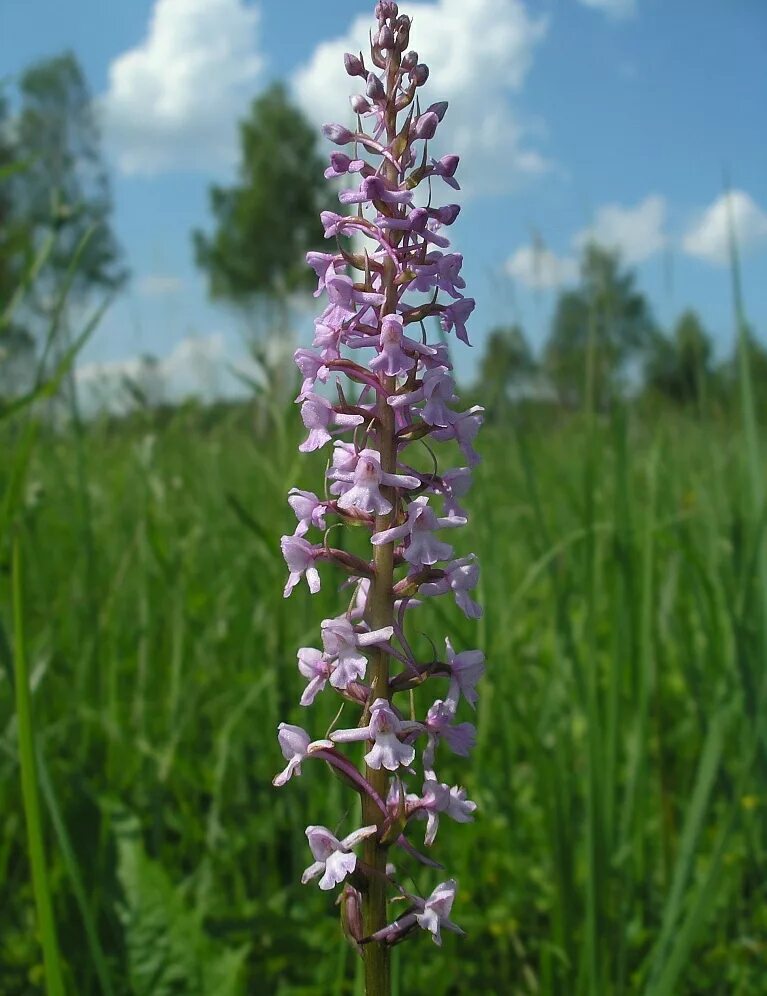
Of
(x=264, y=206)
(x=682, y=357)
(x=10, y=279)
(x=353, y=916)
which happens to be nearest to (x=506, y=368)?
(x=682, y=357)

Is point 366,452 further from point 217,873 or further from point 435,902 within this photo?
point 217,873

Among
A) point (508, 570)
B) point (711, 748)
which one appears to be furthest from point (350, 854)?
point (508, 570)

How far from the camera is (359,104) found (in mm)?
1336

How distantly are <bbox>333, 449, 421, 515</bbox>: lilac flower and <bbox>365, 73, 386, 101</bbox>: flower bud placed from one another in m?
0.50

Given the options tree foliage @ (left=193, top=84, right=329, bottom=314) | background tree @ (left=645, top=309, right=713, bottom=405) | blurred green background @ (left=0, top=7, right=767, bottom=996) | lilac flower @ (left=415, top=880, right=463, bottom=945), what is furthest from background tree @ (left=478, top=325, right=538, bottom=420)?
tree foliage @ (left=193, top=84, right=329, bottom=314)

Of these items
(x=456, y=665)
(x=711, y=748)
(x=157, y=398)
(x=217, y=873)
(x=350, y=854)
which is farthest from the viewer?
(x=157, y=398)

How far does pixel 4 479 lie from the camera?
3555mm

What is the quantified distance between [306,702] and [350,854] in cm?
20

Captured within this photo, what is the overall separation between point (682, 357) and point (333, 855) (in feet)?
11.0

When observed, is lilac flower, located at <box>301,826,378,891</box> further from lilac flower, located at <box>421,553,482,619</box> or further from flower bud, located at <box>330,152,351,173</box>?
flower bud, located at <box>330,152,351,173</box>

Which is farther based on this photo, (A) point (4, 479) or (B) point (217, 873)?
→ (A) point (4, 479)

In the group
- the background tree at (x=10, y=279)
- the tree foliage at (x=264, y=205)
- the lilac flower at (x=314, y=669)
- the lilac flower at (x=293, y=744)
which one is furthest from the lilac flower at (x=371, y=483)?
the tree foliage at (x=264, y=205)

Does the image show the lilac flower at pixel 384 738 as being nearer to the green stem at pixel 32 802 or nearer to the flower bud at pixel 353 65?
the green stem at pixel 32 802

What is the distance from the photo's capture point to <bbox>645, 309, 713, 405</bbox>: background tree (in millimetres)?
3783
